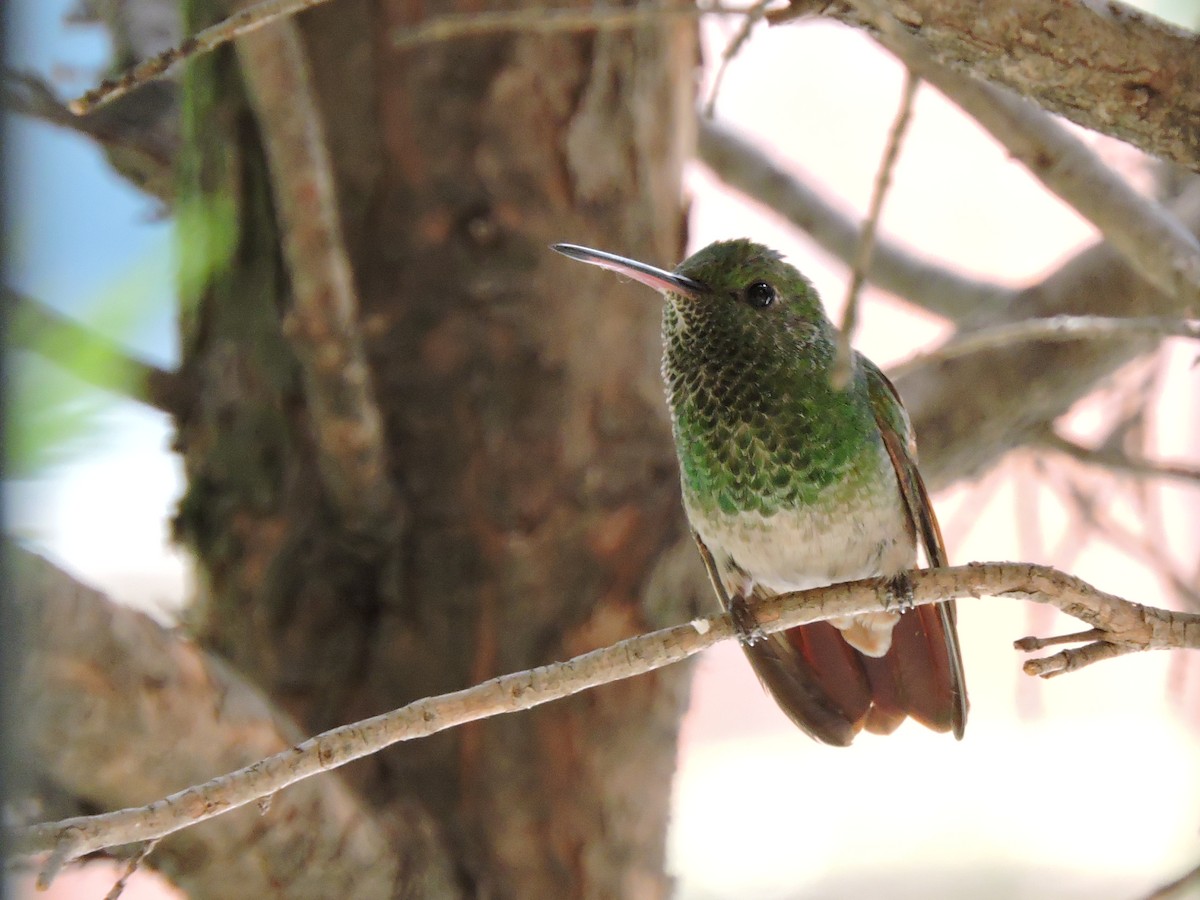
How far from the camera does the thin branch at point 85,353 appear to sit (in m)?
1.19

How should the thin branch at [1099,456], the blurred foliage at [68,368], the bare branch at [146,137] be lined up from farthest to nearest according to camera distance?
the bare branch at [146,137] → the thin branch at [1099,456] → the blurred foliage at [68,368]

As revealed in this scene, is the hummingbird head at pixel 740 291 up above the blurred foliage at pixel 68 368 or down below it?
above

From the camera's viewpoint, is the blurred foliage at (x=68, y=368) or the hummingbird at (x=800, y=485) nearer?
the blurred foliage at (x=68, y=368)

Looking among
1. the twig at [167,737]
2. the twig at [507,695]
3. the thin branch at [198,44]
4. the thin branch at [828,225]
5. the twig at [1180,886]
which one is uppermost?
the thin branch at [828,225]

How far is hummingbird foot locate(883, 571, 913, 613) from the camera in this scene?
1.50 meters

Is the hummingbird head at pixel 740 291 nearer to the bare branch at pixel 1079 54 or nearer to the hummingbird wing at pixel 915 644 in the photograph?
the hummingbird wing at pixel 915 644

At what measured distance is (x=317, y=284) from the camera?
192 centimetres

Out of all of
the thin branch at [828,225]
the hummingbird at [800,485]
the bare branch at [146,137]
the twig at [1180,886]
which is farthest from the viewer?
the thin branch at [828,225]

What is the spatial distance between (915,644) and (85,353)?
4.52 feet

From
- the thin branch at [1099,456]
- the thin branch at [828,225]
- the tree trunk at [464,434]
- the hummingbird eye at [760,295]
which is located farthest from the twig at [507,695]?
the thin branch at [828,225]

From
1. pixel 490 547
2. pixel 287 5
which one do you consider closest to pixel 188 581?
pixel 490 547

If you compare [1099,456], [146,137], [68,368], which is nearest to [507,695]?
[68,368]

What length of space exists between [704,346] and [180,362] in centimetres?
106

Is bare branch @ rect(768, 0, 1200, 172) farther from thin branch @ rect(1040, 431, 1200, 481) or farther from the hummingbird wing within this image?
thin branch @ rect(1040, 431, 1200, 481)
